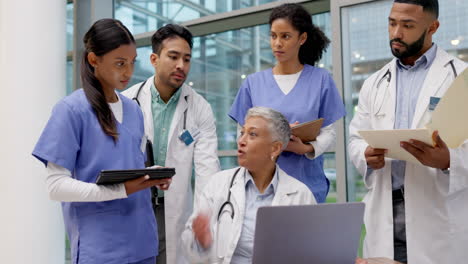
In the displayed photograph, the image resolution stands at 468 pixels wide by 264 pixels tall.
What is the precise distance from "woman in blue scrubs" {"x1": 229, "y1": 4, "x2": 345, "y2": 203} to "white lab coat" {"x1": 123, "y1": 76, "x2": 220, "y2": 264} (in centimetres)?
24

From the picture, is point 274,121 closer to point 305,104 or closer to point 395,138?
point 305,104

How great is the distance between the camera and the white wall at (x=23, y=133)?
3340 mm

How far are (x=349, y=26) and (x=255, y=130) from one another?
1.43 m

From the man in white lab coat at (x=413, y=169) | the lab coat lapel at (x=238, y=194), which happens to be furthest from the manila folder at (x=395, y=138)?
the lab coat lapel at (x=238, y=194)

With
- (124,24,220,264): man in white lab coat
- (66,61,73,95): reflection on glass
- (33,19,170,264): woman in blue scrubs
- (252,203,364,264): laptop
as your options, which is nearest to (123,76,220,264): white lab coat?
(124,24,220,264): man in white lab coat

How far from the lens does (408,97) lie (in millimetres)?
1905

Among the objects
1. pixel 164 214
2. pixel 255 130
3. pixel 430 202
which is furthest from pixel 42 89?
pixel 430 202

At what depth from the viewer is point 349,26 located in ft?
9.84

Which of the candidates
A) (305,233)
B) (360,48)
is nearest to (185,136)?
(305,233)

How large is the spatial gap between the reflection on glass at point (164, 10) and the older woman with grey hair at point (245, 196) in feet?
5.87

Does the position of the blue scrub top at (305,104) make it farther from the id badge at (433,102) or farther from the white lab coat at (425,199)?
the id badge at (433,102)

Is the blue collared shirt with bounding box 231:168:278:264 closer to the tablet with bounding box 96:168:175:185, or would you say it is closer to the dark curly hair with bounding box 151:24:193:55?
the tablet with bounding box 96:168:175:185

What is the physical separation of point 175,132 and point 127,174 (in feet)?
2.42

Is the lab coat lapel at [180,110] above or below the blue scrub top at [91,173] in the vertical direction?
above
